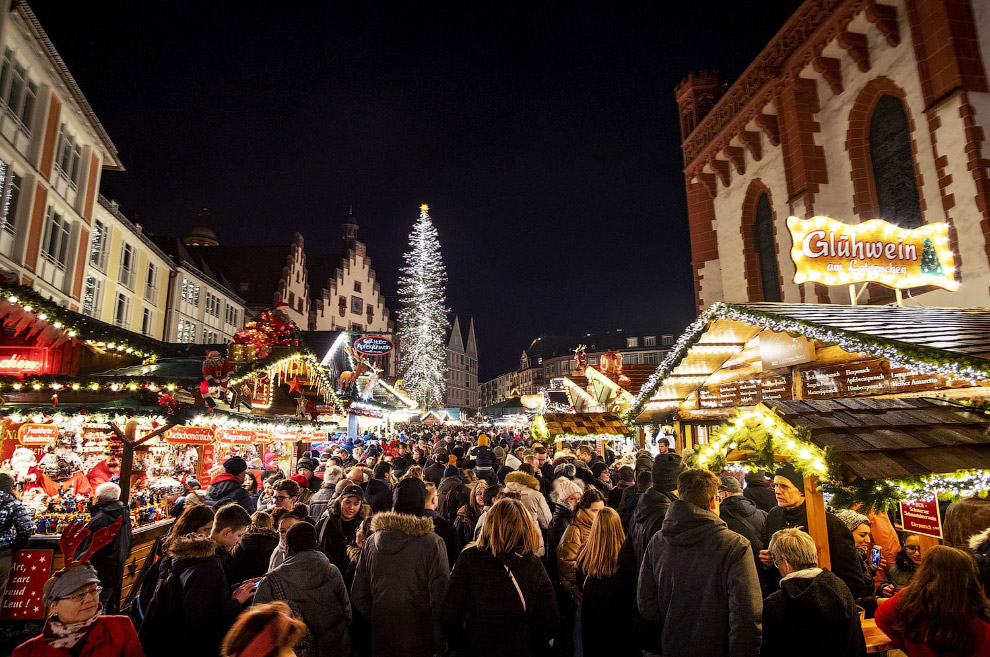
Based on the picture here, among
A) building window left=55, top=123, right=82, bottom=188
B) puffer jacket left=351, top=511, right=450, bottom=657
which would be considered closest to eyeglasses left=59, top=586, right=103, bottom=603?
puffer jacket left=351, top=511, right=450, bottom=657

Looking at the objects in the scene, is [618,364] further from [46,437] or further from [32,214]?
[32,214]

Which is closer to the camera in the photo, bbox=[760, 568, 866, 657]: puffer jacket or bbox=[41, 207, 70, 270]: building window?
bbox=[760, 568, 866, 657]: puffer jacket

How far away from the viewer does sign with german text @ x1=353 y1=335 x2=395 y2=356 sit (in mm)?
22484

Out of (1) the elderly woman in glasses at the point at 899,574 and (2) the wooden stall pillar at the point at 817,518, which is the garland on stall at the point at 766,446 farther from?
(1) the elderly woman in glasses at the point at 899,574

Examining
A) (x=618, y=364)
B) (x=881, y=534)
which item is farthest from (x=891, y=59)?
(x=881, y=534)

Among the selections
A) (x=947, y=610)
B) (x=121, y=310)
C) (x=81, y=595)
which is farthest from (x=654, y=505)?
(x=121, y=310)

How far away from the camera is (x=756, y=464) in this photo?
17.1 ft

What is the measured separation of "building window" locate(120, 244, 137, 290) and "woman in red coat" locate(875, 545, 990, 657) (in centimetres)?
2909

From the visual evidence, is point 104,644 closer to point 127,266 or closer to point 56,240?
point 56,240

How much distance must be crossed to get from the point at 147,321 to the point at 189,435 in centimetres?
2071

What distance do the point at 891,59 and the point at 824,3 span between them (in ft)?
8.12

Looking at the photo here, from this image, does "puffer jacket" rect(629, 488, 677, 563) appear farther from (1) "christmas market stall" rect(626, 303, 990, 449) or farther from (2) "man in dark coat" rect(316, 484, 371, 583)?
(2) "man in dark coat" rect(316, 484, 371, 583)

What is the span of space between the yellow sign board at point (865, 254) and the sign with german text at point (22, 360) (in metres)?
11.7

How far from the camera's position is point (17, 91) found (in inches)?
615
